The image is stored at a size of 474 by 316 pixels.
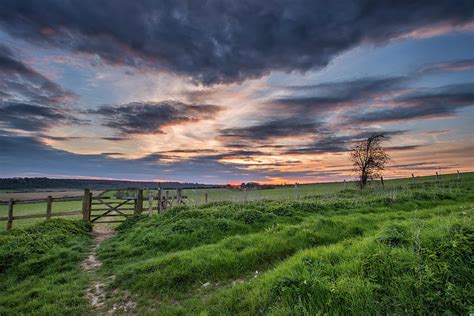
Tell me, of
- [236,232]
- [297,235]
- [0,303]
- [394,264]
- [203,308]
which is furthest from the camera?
[236,232]

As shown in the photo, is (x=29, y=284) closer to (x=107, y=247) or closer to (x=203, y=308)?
(x=107, y=247)

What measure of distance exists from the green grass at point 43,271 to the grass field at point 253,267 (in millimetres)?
43

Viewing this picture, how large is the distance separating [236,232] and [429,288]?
965 cm

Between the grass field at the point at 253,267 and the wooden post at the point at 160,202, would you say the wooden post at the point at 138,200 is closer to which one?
the wooden post at the point at 160,202

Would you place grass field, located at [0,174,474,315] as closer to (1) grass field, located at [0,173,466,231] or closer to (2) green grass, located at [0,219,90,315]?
(2) green grass, located at [0,219,90,315]

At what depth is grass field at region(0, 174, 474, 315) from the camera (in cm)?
428

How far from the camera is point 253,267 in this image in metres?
8.58

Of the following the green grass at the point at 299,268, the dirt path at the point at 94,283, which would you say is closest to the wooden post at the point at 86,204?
the dirt path at the point at 94,283

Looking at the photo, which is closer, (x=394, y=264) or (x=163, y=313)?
(x=394, y=264)

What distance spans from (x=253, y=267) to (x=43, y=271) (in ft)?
28.9

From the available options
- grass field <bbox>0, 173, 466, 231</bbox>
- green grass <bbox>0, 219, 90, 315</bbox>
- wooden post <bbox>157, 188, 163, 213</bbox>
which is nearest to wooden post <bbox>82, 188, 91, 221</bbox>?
grass field <bbox>0, 173, 466, 231</bbox>

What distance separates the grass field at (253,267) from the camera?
14.0 feet

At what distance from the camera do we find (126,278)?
877cm

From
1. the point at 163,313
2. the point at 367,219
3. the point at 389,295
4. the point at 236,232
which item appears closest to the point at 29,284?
the point at 163,313
